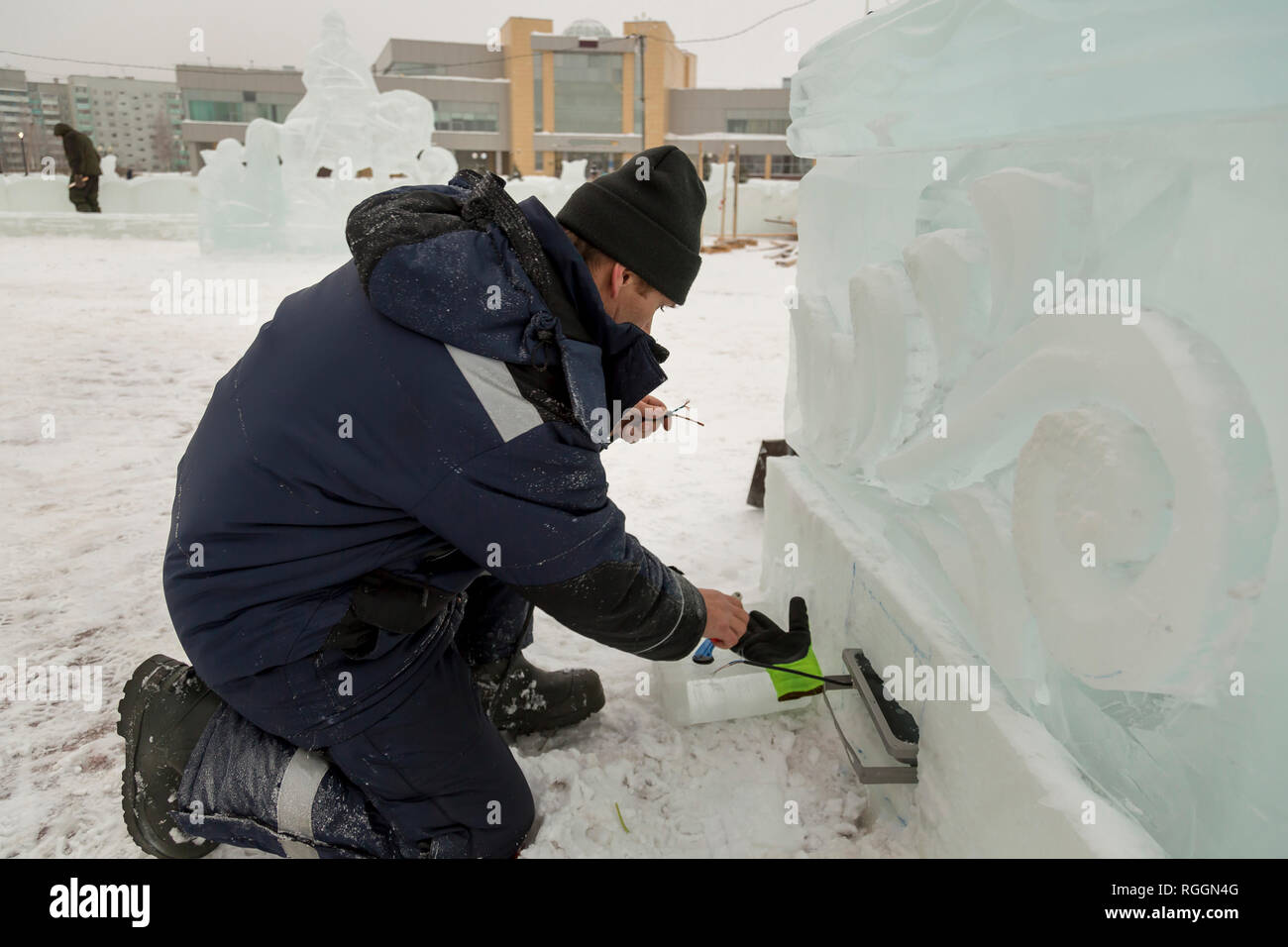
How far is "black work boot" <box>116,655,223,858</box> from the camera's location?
4.87ft

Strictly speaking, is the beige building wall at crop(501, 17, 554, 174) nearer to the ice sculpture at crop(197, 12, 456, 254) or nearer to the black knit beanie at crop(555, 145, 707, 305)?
the ice sculpture at crop(197, 12, 456, 254)

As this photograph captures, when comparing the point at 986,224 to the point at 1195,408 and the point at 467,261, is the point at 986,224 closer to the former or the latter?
the point at 1195,408

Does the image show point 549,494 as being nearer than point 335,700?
Yes

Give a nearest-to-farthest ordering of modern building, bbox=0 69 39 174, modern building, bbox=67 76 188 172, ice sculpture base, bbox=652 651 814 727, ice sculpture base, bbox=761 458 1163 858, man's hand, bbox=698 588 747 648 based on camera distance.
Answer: ice sculpture base, bbox=761 458 1163 858 → man's hand, bbox=698 588 747 648 → ice sculpture base, bbox=652 651 814 727 → modern building, bbox=0 69 39 174 → modern building, bbox=67 76 188 172

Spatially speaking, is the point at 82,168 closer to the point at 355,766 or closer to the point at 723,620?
the point at 355,766

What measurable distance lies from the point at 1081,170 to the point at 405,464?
3.51 ft

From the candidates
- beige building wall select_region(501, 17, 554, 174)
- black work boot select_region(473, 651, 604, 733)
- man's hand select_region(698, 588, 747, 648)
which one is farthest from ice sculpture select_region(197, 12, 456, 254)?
beige building wall select_region(501, 17, 554, 174)

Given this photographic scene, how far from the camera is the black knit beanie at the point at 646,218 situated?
1.45m

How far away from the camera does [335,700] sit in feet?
4.74

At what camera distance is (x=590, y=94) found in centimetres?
3925

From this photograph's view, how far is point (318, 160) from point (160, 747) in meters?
11.3

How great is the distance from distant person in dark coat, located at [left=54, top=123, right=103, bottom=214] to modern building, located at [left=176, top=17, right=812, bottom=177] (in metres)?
25.3

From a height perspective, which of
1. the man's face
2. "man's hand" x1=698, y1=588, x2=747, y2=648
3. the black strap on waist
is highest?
the man's face
